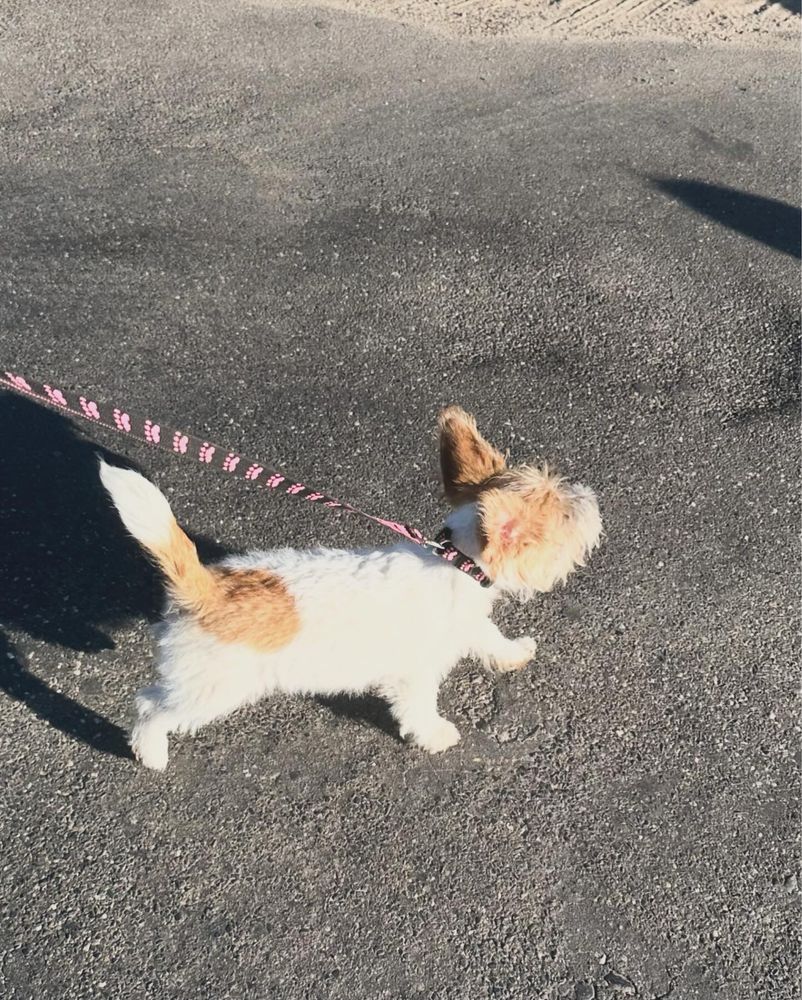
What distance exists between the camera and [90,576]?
3781mm

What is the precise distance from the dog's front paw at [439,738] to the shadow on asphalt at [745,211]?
494cm

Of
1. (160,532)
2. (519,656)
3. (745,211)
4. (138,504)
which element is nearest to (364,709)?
(519,656)

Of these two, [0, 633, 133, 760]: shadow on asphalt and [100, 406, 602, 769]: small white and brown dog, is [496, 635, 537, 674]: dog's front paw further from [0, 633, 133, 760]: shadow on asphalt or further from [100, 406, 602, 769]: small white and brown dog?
[0, 633, 133, 760]: shadow on asphalt

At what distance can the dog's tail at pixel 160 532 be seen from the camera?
8.29 ft

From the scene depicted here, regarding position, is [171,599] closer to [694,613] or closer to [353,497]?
[353,497]

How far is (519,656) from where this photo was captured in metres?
3.65

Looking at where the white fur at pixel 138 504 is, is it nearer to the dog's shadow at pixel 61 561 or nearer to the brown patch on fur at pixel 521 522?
the brown patch on fur at pixel 521 522

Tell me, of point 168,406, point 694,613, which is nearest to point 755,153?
point 694,613

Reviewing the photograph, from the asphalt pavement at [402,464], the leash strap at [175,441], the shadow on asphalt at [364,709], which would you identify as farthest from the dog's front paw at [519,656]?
the leash strap at [175,441]

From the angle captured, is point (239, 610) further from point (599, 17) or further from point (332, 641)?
point (599, 17)

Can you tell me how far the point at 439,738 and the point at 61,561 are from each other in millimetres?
1937

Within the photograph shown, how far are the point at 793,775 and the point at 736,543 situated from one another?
4.22ft

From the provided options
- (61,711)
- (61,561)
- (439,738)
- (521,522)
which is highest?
(521,522)

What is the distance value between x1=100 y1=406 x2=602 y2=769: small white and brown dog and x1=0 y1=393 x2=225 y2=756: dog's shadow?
57 cm
